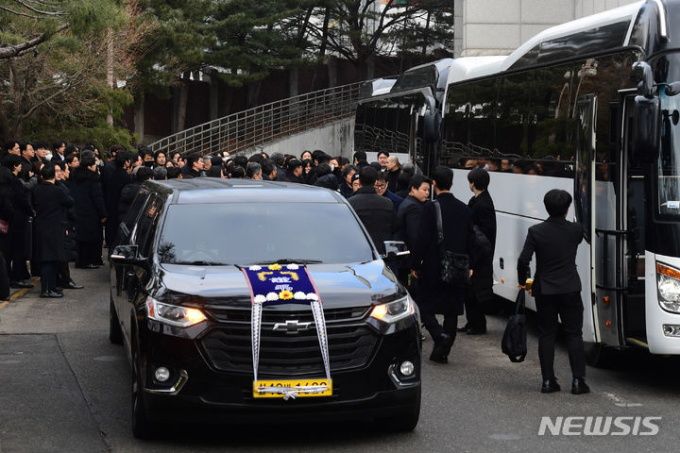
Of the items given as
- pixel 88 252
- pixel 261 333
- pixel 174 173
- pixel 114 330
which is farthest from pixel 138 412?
pixel 88 252

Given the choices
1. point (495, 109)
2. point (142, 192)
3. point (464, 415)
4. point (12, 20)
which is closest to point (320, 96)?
point (12, 20)

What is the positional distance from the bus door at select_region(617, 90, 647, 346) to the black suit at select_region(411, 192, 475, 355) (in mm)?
1533

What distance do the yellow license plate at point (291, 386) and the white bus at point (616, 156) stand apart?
10.6 ft

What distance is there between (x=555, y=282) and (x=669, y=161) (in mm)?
1327

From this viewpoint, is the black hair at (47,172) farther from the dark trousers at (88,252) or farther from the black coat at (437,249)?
the black coat at (437,249)

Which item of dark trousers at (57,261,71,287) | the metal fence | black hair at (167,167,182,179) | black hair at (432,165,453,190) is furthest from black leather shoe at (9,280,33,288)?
the metal fence

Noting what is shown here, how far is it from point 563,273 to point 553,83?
2.97 meters

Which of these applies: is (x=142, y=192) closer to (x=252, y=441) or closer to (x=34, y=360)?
(x=34, y=360)

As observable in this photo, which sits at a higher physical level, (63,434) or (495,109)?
(495,109)

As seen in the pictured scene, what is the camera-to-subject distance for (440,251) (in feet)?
33.1

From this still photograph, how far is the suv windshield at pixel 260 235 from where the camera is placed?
308 inches

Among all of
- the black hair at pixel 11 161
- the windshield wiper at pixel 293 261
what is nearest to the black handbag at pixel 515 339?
the windshield wiper at pixel 293 261

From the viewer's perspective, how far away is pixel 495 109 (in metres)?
13.2

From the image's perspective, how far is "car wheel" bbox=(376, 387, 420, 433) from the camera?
7387mm
